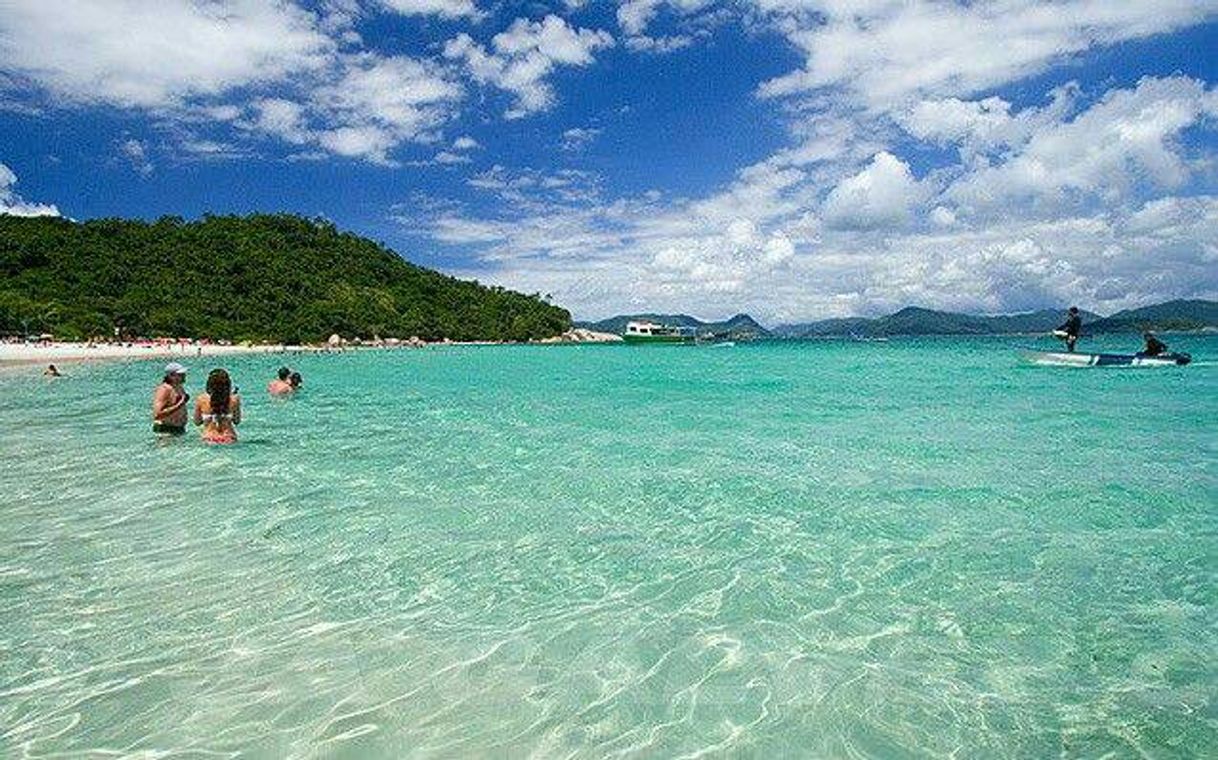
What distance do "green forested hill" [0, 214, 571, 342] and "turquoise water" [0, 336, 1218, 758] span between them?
84.7 metres

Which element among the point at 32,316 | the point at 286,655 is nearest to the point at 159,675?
the point at 286,655

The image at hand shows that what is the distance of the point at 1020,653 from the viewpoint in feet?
18.9

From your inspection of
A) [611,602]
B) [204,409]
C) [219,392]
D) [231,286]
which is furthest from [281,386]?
[231,286]

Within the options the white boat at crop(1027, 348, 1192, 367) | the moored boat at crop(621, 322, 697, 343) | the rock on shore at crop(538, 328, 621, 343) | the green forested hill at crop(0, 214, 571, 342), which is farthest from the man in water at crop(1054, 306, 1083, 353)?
the rock on shore at crop(538, 328, 621, 343)

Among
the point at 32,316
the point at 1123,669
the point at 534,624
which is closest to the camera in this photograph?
the point at 1123,669

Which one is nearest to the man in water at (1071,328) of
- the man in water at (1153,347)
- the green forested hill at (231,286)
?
the man in water at (1153,347)

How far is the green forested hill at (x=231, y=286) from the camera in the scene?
9000 cm

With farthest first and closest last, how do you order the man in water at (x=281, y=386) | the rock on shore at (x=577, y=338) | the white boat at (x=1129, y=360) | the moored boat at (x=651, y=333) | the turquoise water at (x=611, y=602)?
the rock on shore at (x=577, y=338)
the moored boat at (x=651, y=333)
the white boat at (x=1129, y=360)
the man in water at (x=281, y=386)
the turquoise water at (x=611, y=602)

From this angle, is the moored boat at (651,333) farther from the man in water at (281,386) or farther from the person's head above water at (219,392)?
the person's head above water at (219,392)

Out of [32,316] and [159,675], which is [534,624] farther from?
[32,316]

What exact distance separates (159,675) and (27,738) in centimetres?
88

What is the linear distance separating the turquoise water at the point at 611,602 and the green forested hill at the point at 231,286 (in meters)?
84.7

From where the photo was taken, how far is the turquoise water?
15.5 ft

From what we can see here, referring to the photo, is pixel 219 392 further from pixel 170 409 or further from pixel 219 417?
pixel 170 409
